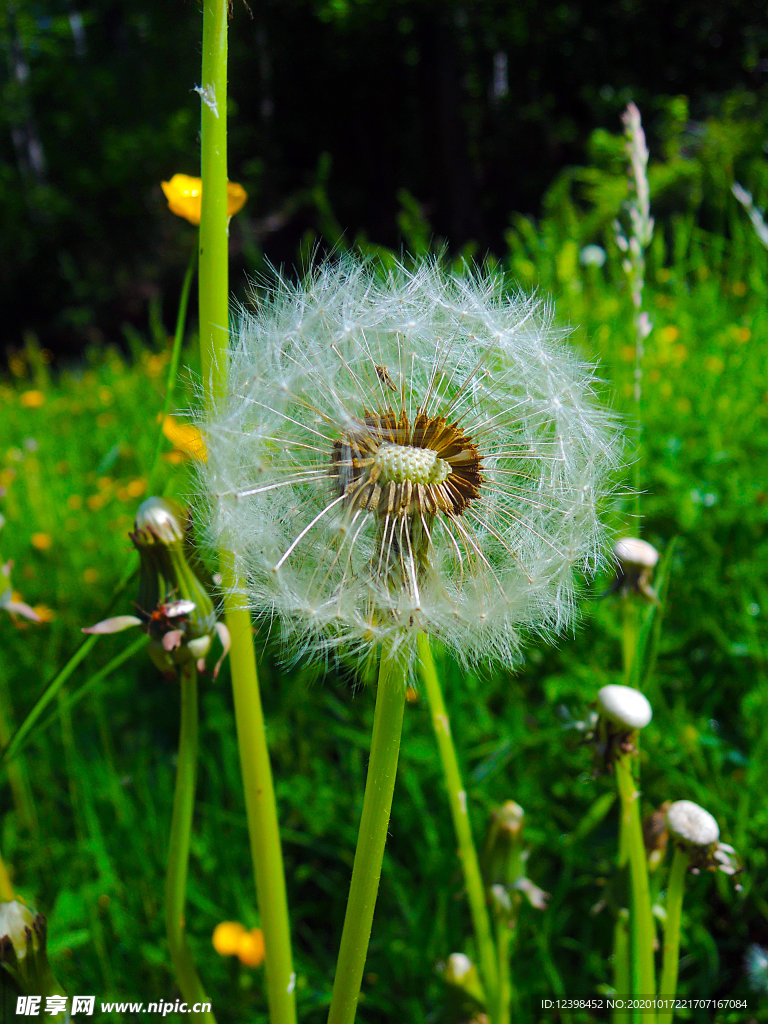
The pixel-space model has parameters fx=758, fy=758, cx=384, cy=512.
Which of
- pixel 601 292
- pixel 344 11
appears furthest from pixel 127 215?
pixel 601 292

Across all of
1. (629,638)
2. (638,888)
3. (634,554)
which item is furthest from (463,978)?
(634,554)

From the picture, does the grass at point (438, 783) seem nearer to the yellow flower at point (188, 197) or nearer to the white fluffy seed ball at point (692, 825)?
the white fluffy seed ball at point (692, 825)

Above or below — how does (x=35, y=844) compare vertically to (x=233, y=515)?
below

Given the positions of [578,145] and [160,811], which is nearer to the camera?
[160,811]

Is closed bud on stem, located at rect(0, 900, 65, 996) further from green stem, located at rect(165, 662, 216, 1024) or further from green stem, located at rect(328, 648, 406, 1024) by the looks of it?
green stem, located at rect(328, 648, 406, 1024)

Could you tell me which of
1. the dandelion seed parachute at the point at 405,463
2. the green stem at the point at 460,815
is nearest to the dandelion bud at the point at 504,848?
the green stem at the point at 460,815

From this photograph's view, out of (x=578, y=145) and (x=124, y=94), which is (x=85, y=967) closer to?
(x=578, y=145)
